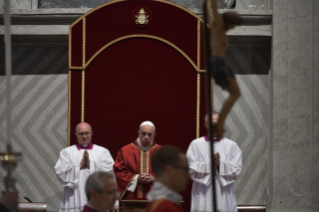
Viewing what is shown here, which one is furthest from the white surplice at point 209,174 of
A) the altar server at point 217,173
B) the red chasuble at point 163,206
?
the red chasuble at point 163,206

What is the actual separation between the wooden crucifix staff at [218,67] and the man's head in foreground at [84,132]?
3.52 m

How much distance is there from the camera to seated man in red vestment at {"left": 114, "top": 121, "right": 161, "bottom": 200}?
231 inches

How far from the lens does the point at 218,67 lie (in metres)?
2.58

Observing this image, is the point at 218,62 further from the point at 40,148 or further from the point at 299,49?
the point at 40,148

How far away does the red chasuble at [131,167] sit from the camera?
594 centimetres

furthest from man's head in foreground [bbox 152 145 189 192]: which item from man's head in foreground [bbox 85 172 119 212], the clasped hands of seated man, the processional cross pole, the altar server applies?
the clasped hands of seated man

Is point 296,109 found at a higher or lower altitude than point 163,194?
higher

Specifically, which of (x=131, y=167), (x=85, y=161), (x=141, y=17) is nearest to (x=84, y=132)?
(x=85, y=161)

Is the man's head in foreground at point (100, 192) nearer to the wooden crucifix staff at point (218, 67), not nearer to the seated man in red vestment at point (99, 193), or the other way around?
the seated man in red vestment at point (99, 193)

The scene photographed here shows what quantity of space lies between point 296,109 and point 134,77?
2.35 meters

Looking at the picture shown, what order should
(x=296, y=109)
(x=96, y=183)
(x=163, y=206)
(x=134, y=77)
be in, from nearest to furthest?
(x=163, y=206) → (x=96, y=183) → (x=134, y=77) → (x=296, y=109)

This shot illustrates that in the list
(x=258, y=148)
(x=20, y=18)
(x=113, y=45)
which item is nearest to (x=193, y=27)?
(x=113, y=45)

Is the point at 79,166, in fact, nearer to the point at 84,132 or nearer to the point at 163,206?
the point at 84,132

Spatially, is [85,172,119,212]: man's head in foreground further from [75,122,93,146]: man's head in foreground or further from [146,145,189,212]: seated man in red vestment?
[75,122,93,146]: man's head in foreground
